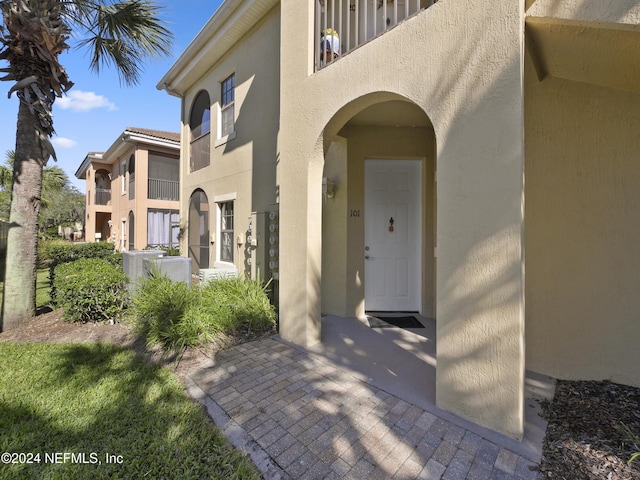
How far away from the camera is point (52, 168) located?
67.1 feet

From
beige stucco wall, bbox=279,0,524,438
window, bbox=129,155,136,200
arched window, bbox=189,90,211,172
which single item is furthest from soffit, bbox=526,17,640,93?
window, bbox=129,155,136,200

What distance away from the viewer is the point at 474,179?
259cm

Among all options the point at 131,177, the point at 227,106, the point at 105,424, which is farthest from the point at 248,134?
the point at 131,177

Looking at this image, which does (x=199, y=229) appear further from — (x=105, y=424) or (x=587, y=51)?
(x=587, y=51)

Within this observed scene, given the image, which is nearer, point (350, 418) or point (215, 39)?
point (350, 418)

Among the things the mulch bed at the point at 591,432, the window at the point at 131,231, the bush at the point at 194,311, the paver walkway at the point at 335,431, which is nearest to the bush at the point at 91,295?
the bush at the point at 194,311

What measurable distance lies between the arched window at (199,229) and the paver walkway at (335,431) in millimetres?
5852

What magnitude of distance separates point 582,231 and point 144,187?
56.7ft

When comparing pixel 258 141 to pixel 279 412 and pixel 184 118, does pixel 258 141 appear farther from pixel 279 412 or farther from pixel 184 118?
pixel 279 412

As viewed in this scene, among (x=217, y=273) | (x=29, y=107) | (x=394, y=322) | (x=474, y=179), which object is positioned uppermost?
(x=29, y=107)

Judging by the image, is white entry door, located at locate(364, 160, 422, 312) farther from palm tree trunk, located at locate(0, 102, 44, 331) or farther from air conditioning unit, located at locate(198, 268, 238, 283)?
palm tree trunk, located at locate(0, 102, 44, 331)

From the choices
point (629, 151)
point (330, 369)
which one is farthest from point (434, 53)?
point (330, 369)

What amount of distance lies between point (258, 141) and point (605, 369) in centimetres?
675

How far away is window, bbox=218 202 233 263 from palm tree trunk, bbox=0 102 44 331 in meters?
3.81
